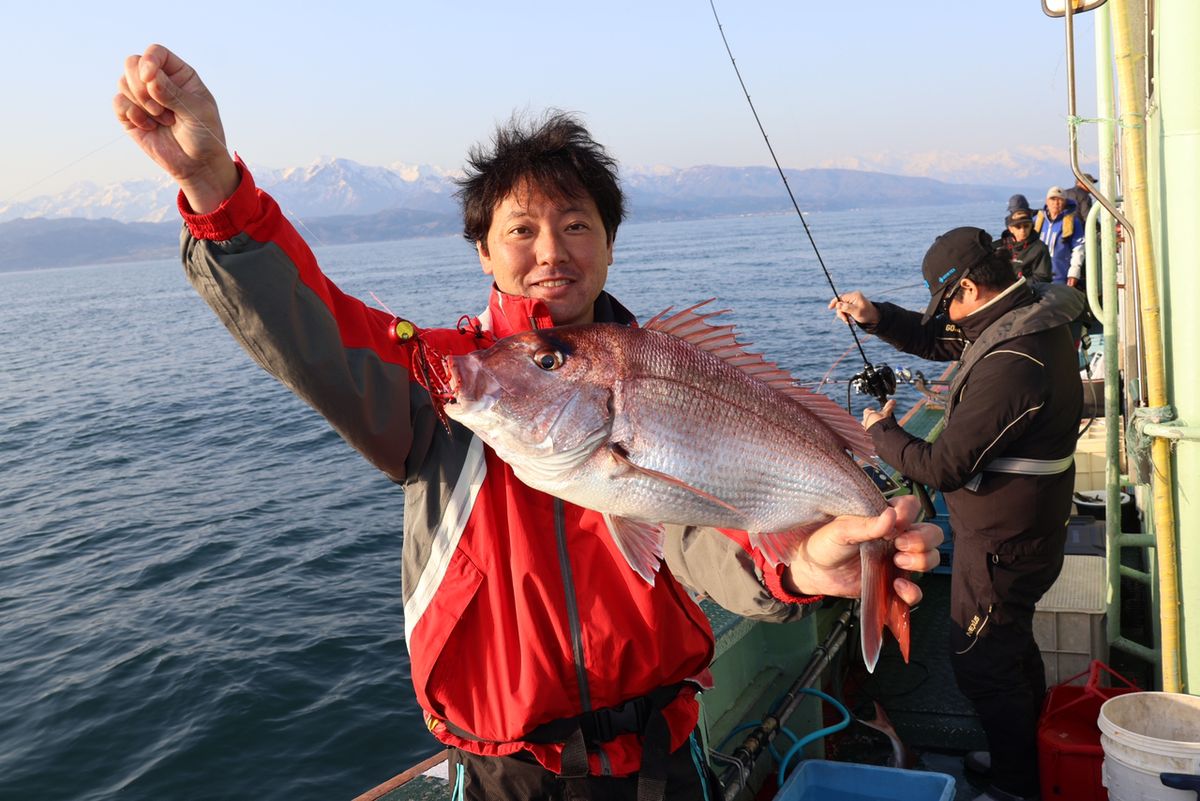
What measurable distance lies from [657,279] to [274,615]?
41793 millimetres

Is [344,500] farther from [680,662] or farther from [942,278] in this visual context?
[680,662]

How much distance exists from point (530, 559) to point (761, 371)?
0.72 metres

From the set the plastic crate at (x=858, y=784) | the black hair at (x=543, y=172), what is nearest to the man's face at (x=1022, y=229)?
the plastic crate at (x=858, y=784)

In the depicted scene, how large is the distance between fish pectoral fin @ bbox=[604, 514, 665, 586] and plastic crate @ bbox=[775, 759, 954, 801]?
2.57m

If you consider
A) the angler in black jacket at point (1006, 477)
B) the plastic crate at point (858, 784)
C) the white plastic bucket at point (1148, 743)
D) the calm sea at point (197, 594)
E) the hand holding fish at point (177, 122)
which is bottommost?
the calm sea at point (197, 594)

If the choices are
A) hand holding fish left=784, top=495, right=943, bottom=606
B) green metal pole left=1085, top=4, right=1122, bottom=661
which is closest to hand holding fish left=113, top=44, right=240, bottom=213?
hand holding fish left=784, top=495, right=943, bottom=606

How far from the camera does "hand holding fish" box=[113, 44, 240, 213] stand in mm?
1646

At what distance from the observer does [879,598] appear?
2021 millimetres

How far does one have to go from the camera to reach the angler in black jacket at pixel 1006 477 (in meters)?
4.38

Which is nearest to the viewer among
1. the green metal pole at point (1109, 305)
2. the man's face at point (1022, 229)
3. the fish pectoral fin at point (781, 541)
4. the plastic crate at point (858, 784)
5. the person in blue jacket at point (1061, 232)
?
the fish pectoral fin at point (781, 541)

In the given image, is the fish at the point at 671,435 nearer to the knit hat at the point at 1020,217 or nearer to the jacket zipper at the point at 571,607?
the jacket zipper at the point at 571,607

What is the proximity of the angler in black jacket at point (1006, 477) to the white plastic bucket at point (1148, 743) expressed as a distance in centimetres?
52

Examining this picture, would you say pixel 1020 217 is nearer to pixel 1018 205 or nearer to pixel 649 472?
pixel 1018 205

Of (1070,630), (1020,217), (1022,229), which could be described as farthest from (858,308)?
(1020,217)
